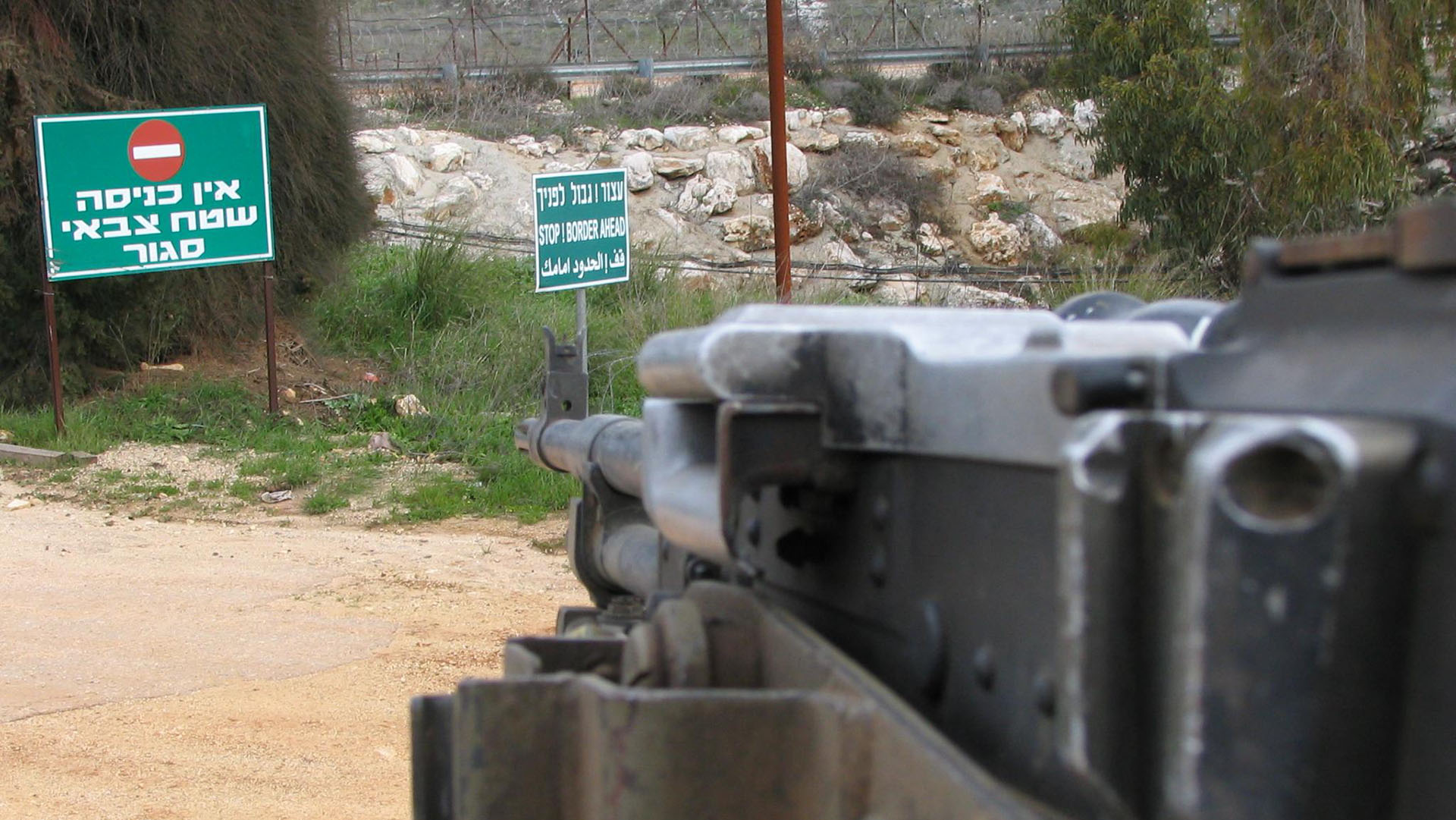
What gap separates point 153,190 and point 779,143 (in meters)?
5.26

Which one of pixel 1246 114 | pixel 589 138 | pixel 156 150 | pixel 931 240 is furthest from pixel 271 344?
pixel 931 240

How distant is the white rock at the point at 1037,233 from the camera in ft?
88.1

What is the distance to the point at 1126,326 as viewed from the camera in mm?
1230

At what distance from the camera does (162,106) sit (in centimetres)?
1374

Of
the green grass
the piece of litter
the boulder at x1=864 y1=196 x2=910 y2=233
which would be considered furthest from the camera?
the boulder at x1=864 y1=196 x2=910 y2=233

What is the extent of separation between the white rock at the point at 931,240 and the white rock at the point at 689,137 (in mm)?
4109

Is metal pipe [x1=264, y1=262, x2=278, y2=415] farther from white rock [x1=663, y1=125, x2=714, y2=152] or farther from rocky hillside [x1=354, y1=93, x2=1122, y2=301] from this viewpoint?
white rock [x1=663, y1=125, x2=714, y2=152]

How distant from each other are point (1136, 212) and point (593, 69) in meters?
13.5

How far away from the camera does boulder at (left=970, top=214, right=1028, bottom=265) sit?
87.2 ft

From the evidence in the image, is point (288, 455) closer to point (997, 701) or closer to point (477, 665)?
point (477, 665)

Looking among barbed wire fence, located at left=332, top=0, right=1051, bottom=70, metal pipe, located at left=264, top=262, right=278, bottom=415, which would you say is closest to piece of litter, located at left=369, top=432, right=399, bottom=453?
metal pipe, located at left=264, top=262, right=278, bottom=415

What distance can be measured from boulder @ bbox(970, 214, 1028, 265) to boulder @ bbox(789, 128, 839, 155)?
3.33 m

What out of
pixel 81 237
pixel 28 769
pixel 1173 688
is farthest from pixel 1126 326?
pixel 81 237

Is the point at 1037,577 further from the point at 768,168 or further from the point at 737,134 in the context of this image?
the point at 737,134
